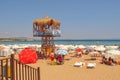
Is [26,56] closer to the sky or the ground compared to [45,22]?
closer to the ground

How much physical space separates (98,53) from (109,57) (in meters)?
6.28

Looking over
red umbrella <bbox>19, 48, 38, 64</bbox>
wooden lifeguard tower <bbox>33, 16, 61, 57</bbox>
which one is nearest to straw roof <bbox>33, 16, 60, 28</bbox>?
wooden lifeguard tower <bbox>33, 16, 61, 57</bbox>

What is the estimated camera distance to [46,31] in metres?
22.0

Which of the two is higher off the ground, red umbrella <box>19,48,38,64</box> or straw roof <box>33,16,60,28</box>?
straw roof <box>33,16,60,28</box>

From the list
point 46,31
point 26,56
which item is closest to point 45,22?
point 46,31

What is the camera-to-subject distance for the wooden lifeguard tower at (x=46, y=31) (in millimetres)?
21702

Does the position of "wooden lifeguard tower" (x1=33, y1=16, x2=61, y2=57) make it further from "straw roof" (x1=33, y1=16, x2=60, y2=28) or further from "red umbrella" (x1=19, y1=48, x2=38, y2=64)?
"red umbrella" (x1=19, y1=48, x2=38, y2=64)

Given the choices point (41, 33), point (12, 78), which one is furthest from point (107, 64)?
point (12, 78)

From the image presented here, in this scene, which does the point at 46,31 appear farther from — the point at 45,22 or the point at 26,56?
the point at 26,56

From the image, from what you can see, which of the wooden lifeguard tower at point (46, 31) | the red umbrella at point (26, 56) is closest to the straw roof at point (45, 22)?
the wooden lifeguard tower at point (46, 31)

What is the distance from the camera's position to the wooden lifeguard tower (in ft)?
71.2

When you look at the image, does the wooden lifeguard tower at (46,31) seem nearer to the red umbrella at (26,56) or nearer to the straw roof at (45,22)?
the straw roof at (45,22)

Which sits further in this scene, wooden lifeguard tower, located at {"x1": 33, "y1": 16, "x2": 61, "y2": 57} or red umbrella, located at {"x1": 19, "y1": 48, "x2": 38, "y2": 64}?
wooden lifeguard tower, located at {"x1": 33, "y1": 16, "x2": 61, "y2": 57}

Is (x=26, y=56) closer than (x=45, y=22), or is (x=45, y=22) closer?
(x=26, y=56)
